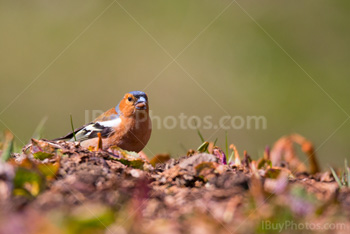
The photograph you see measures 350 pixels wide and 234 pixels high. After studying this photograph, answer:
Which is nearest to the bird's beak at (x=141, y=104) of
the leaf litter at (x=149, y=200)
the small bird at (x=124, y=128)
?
the small bird at (x=124, y=128)

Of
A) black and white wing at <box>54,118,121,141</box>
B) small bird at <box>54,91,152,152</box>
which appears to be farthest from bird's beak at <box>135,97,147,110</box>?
black and white wing at <box>54,118,121,141</box>

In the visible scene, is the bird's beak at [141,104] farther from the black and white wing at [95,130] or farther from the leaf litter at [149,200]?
the leaf litter at [149,200]

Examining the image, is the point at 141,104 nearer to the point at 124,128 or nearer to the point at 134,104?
the point at 134,104

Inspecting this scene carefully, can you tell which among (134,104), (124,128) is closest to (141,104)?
(134,104)

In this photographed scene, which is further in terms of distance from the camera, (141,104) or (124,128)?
(141,104)

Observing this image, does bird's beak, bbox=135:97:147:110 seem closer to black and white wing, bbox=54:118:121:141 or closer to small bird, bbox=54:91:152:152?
small bird, bbox=54:91:152:152

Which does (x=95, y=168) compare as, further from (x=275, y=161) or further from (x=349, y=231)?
(x=275, y=161)

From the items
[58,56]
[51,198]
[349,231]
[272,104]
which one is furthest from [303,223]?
[58,56]
